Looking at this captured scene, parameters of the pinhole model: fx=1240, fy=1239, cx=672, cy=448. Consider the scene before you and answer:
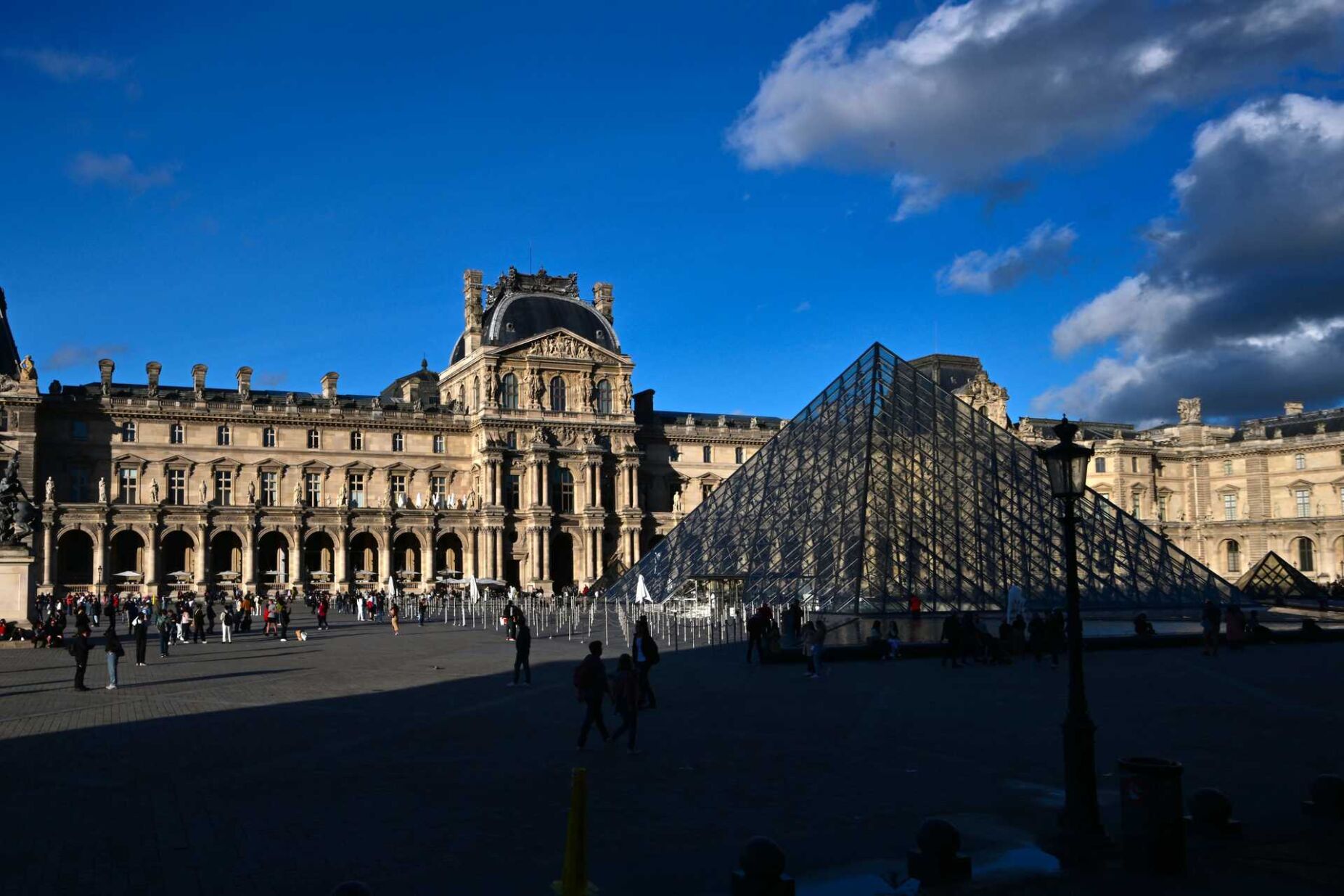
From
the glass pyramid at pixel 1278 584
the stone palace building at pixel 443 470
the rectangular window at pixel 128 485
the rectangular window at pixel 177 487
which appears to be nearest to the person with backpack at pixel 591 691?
the glass pyramid at pixel 1278 584

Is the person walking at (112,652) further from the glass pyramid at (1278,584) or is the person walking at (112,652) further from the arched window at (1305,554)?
the arched window at (1305,554)

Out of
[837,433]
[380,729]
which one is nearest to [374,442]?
[837,433]

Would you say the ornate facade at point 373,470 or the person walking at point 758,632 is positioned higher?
the ornate facade at point 373,470

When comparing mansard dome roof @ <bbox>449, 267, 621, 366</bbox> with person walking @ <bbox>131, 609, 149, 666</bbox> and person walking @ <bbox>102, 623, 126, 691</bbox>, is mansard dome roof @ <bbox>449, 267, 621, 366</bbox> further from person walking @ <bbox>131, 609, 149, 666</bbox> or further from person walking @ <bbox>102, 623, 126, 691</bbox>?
person walking @ <bbox>102, 623, 126, 691</bbox>

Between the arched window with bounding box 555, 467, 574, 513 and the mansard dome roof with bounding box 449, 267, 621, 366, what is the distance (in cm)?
716

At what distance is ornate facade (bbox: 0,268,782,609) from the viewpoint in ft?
181

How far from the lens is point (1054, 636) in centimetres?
2250

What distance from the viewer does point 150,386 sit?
2291 inches

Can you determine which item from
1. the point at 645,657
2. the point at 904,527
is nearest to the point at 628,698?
the point at 645,657

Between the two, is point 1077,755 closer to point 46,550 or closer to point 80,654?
point 80,654

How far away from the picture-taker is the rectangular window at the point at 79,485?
55.4m

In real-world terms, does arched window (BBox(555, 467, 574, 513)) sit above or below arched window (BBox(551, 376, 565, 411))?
below

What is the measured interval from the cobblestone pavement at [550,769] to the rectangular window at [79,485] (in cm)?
3790

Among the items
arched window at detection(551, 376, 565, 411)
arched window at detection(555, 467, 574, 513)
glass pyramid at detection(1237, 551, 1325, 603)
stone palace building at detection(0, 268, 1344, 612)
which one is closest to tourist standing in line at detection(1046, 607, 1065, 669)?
glass pyramid at detection(1237, 551, 1325, 603)
